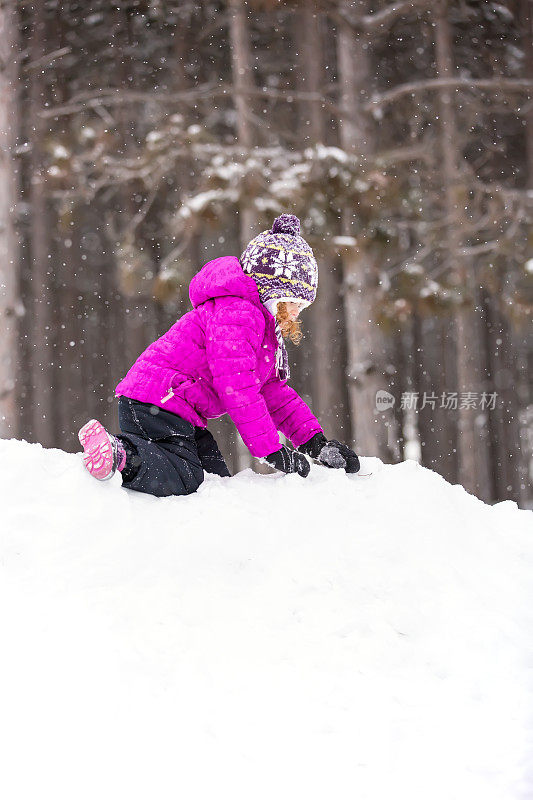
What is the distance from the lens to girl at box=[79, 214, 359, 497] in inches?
123

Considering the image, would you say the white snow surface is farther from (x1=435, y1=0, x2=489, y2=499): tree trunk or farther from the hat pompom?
(x1=435, y1=0, x2=489, y2=499): tree trunk

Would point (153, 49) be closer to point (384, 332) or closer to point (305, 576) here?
point (384, 332)

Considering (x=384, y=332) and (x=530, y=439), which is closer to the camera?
(x=384, y=332)

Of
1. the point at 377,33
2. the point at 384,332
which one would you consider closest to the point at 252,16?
the point at 377,33

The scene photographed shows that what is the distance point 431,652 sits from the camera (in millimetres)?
2416

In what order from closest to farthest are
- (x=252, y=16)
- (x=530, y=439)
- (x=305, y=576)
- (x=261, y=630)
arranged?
(x=261, y=630)
(x=305, y=576)
(x=252, y=16)
(x=530, y=439)

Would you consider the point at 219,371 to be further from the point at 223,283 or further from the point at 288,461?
the point at 288,461

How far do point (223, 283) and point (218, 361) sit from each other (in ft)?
1.28

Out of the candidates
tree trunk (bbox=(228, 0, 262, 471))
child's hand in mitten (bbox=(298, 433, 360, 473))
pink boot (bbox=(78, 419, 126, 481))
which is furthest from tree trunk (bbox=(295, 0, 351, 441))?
pink boot (bbox=(78, 419, 126, 481))

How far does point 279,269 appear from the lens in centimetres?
339

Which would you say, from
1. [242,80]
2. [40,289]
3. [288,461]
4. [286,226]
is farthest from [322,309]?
[288,461]

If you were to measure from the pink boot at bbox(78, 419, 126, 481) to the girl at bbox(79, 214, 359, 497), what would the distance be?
0.12 ft

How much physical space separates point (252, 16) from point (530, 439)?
13.5m

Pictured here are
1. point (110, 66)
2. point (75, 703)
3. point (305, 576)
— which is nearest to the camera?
Result: point (75, 703)
